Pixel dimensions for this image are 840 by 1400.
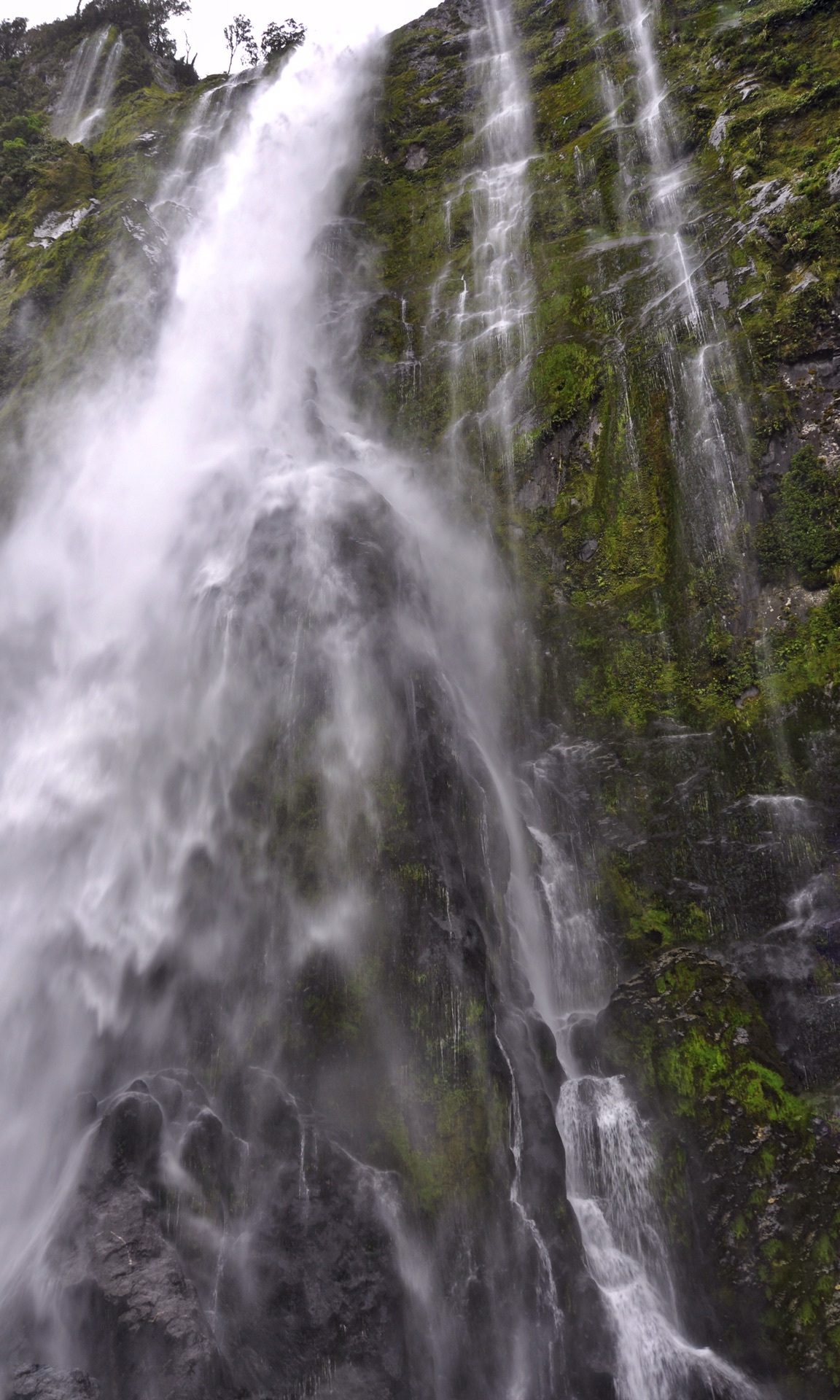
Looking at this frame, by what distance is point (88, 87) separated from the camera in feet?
89.2

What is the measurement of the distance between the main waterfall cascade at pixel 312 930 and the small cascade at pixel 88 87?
1787 centimetres

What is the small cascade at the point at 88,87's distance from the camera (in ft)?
83.9

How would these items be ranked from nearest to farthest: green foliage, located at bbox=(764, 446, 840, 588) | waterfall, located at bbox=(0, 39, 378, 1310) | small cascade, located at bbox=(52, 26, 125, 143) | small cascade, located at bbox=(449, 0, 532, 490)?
waterfall, located at bbox=(0, 39, 378, 1310), green foliage, located at bbox=(764, 446, 840, 588), small cascade, located at bbox=(449, 0, 532, 490), small cascade, located at bbox=(52, 26, 125, 143)

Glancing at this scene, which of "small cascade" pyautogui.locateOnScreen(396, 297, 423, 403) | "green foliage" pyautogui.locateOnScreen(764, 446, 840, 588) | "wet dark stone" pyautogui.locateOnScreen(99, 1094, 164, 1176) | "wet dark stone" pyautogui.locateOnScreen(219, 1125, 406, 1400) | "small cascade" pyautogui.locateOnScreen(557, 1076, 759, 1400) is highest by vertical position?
"small cascade" pyautogui.locateOnScreen(396, 297, 423, 403)

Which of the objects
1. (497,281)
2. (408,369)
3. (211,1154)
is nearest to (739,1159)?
(211,1154)

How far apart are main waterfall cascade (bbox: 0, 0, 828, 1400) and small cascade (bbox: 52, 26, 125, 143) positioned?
17.9 m

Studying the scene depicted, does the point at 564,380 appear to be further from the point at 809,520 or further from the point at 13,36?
the point at 13,36

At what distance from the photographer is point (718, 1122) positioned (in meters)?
7.84

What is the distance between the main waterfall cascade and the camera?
6934 mm

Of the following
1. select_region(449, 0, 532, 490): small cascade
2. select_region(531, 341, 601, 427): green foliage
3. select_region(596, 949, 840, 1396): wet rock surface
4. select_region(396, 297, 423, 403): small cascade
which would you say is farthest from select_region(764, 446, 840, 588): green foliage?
select_region(396, 297, 423, 403): small cascade

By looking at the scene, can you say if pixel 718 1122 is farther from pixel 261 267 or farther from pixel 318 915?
pixel 261 267

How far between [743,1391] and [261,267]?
21.6m

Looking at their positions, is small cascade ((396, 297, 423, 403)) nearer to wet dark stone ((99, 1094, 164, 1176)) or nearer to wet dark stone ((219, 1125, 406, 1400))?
wet dark stone ((99, 1094, 164, 1176))

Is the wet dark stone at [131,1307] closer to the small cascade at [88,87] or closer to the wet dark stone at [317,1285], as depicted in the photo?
the wet dark stone at [317,1285]
